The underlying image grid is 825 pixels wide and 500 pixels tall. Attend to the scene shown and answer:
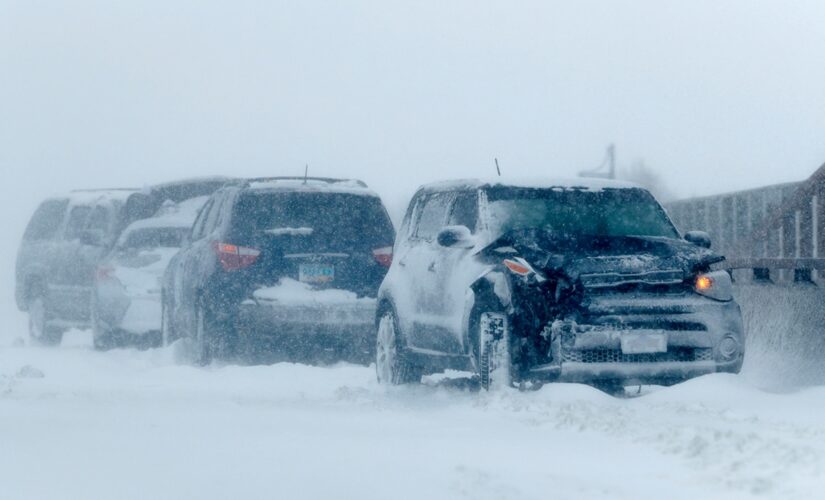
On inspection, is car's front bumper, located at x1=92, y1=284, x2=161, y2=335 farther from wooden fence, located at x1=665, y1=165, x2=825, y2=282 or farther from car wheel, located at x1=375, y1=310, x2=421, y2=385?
wooden fence, located at x1=665, y1=165, x2=825, y2=282

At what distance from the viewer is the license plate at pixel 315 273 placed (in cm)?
1304

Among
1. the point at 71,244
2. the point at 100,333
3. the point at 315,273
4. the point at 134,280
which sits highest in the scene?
the point at 315,273

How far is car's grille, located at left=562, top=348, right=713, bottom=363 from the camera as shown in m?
9.74

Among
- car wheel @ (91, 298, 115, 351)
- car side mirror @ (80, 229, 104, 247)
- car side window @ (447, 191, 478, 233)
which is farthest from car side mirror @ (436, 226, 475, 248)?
car side mirror @ (80, 229, 104, 247)

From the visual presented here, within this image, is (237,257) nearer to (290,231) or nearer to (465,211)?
(290,231)

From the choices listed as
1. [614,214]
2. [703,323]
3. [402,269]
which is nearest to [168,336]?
[402,269]

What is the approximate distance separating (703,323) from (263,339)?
4401 millimetres

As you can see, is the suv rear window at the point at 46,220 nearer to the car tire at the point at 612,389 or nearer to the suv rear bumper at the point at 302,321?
the suv rear bumper at the point at 302,321

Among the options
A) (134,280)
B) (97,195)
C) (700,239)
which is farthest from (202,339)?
(97,195)

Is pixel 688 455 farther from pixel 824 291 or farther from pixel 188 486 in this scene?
pixel 824 291

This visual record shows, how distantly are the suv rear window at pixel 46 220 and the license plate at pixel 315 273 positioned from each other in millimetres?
7895

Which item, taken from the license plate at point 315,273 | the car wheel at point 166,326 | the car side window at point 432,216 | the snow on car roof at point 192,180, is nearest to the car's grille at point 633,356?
the car side window at point 432,216

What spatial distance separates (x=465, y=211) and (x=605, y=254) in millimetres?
1370

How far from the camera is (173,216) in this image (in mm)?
17547
